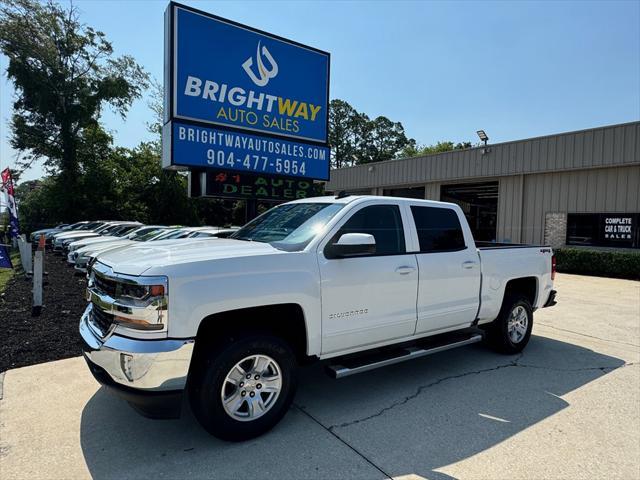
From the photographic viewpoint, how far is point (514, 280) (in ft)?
18.9

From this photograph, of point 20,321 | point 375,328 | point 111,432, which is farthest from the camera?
point 20,321

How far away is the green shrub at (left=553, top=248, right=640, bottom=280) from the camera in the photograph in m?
14.4

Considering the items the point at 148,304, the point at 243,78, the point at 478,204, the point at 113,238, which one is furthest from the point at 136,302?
the point at 478,204

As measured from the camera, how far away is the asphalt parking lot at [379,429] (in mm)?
2982

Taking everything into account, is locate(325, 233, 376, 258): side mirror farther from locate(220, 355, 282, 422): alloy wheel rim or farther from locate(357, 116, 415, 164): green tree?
locate(357, 116, 415, 164): green tree

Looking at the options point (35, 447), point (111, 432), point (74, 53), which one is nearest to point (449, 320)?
point (111, 432)

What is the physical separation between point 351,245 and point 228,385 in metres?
1.48

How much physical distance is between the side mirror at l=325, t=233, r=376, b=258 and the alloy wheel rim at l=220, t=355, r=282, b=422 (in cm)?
104

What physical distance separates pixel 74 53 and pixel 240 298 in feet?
132

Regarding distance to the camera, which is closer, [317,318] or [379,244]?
[317,318]

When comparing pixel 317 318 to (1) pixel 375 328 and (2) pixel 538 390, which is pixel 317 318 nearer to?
(1) pixel 375 328

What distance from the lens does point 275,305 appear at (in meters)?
3.49

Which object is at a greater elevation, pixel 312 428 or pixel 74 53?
pixel 74 53

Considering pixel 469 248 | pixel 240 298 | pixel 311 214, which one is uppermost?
pixel 311 214
